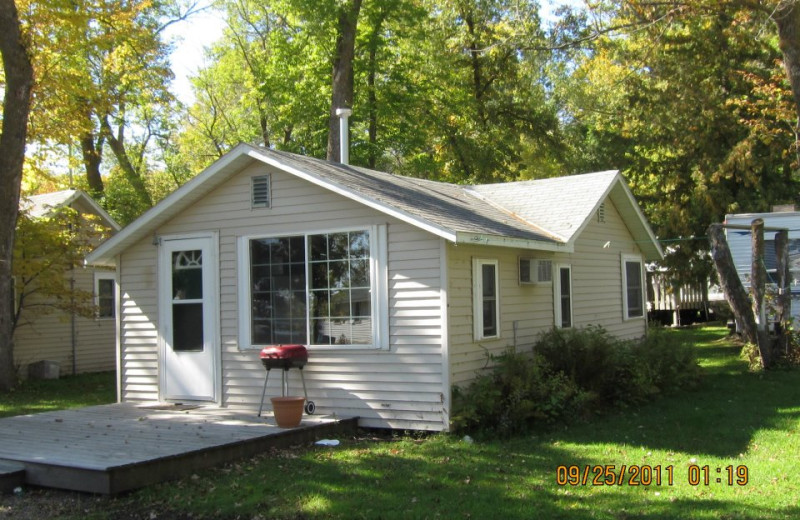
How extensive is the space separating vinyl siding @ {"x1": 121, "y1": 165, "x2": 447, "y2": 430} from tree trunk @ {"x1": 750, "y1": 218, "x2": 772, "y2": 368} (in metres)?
7.05

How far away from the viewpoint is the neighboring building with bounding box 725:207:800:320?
1620cm

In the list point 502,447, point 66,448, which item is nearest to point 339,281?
point 502,447

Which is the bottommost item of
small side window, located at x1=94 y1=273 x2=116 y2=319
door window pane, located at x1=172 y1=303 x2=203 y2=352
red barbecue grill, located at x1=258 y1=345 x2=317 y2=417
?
red barbecue grill, located at x1=258 y1=345 x2=317 y2=417

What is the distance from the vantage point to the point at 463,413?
8820 mm

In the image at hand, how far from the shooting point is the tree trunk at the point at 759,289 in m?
13.1

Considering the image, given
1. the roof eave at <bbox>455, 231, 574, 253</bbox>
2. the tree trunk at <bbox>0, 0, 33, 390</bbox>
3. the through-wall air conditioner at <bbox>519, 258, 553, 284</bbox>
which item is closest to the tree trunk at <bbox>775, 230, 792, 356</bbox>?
the roof eave at <bbox>455, 231, 574, 253</bbox>

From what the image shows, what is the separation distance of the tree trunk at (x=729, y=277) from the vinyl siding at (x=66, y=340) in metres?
13.8

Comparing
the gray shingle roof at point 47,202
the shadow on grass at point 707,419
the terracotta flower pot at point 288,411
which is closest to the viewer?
the shadow on grass at point 707,419

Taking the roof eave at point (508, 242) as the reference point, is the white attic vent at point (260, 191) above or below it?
above

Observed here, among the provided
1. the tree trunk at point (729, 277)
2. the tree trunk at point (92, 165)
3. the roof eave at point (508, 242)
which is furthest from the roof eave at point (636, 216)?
the tree trunk at point (92, 165)

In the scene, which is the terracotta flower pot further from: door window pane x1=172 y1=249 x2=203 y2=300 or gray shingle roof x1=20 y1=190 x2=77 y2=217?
gray shingle roof x1=20 y1=190 x2=77 y2=217

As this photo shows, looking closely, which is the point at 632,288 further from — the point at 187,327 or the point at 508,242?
the point at 187,327

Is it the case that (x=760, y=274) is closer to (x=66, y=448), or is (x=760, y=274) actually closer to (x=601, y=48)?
(x=601, y=48)

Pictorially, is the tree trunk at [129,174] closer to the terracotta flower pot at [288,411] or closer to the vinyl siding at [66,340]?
the vinyl siding at [66,340]
